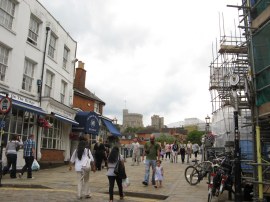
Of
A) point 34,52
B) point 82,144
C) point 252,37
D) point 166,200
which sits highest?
point 34,52

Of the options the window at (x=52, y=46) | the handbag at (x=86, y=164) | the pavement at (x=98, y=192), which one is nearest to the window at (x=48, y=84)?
the window at (x=52, y=46)

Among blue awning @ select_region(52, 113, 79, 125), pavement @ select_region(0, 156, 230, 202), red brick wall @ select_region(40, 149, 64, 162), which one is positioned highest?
blue awning @ select_region(52, 113, 79, 125)

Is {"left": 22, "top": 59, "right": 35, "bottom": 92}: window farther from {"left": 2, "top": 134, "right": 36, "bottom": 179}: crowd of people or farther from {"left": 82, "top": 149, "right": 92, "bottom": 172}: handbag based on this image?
{"left": 82, "top": 149, "right": 92, "bottom": 172}: handbag

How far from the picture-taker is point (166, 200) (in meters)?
9.80

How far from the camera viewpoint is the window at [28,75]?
1799 cm

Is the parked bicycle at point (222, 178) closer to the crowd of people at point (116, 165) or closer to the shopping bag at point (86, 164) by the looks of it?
the crowd of people at point (116, 165)

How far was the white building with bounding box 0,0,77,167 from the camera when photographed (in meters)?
16.3

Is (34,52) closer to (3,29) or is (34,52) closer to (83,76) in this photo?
(3,29)

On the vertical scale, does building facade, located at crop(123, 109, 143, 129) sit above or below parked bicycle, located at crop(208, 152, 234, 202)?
above

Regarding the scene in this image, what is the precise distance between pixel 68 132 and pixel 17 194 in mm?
13146

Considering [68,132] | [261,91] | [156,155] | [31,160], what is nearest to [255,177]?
[261,91]

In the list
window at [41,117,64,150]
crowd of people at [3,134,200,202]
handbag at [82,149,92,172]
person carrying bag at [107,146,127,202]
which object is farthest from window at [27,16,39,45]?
person carrying bag at [107,146,127,202]

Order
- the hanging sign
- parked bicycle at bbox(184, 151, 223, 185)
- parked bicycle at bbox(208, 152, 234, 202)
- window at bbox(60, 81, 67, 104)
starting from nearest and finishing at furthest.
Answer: parked bicycle at bbox(208, 152, 234, 202) → the hanging sign → parked bicycle at bbox(184, 151, 223, 185) → window at bbox(60, 81, 67, 104)

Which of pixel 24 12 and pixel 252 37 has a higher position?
pixel 24 12
